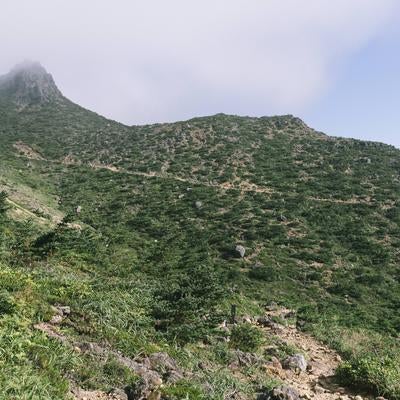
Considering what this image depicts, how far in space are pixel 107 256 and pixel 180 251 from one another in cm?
543

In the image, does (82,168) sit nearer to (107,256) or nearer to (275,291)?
(107,256)

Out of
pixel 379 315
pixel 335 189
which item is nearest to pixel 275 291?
pixel 379 315

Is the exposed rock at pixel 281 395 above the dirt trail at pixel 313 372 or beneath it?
beneath

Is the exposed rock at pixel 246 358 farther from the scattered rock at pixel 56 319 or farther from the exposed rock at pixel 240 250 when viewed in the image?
the exposed rock at pixel 240 250

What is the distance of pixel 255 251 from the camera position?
2973cm

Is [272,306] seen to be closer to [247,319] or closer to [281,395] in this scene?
[247,319]

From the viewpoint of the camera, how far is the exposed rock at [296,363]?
1266 centimetres

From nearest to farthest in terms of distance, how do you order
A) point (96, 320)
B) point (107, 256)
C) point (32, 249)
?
point (96, 320) → point (32, 249) → point (107, 256)

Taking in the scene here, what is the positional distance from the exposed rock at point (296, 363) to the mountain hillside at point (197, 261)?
0.30 ft

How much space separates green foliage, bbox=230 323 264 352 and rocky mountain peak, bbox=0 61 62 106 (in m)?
87.2

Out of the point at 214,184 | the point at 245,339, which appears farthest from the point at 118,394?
the point at 214,184

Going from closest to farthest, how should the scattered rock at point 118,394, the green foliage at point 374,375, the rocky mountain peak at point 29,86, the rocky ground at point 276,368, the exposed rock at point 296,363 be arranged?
the scattered rock at point 118,394 → the rocky ground at point 276,368 → the green foliage at point 374,375 → the exposed rock at point 296,363 → the rocky mountain peak at point 29,86

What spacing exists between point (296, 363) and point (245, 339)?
5.40 feet

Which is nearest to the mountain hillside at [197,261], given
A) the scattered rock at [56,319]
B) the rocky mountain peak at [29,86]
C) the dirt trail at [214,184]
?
the scattered rock at [56,319]
